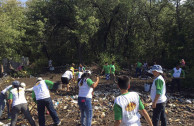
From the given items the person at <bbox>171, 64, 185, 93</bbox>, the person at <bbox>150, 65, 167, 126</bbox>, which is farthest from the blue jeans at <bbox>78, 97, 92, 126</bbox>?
the person at <bbox>171, 64, 185, 93</bbox>

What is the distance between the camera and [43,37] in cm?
1891

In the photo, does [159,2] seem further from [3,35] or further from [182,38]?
[3,35]

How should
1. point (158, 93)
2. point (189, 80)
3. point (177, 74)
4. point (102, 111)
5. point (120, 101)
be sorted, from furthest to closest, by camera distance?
point (189, 80) < point (177, 74) < point (102, 111) < point (158, 93) < point (120, 101)

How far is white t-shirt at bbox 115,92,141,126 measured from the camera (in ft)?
8.21

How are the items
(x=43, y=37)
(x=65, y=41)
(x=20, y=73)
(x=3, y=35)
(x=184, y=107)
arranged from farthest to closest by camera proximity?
(x=65, y=41)
(x=43, y=37)
(x=20, y=73)
(x=3, y=35)
(x=184, y=107)

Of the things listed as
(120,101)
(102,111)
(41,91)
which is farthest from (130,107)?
(102,111)

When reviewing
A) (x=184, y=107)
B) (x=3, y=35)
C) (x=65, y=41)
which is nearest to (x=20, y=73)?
(x=3, y=35)

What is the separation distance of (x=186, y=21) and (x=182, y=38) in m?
1.48

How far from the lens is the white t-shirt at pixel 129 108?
8.21 feet

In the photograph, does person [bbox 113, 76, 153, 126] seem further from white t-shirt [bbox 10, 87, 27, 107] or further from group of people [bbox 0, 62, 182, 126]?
white t-shirt [bbox 10, 87, 27, 107]

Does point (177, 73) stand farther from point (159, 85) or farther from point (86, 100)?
point (86, 100)

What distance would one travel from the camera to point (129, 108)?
101 inches

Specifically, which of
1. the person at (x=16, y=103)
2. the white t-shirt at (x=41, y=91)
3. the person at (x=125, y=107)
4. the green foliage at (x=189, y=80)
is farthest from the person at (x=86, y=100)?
the green foliage at (x=189, y=80)

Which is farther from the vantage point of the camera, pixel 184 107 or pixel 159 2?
pixel 159 2
